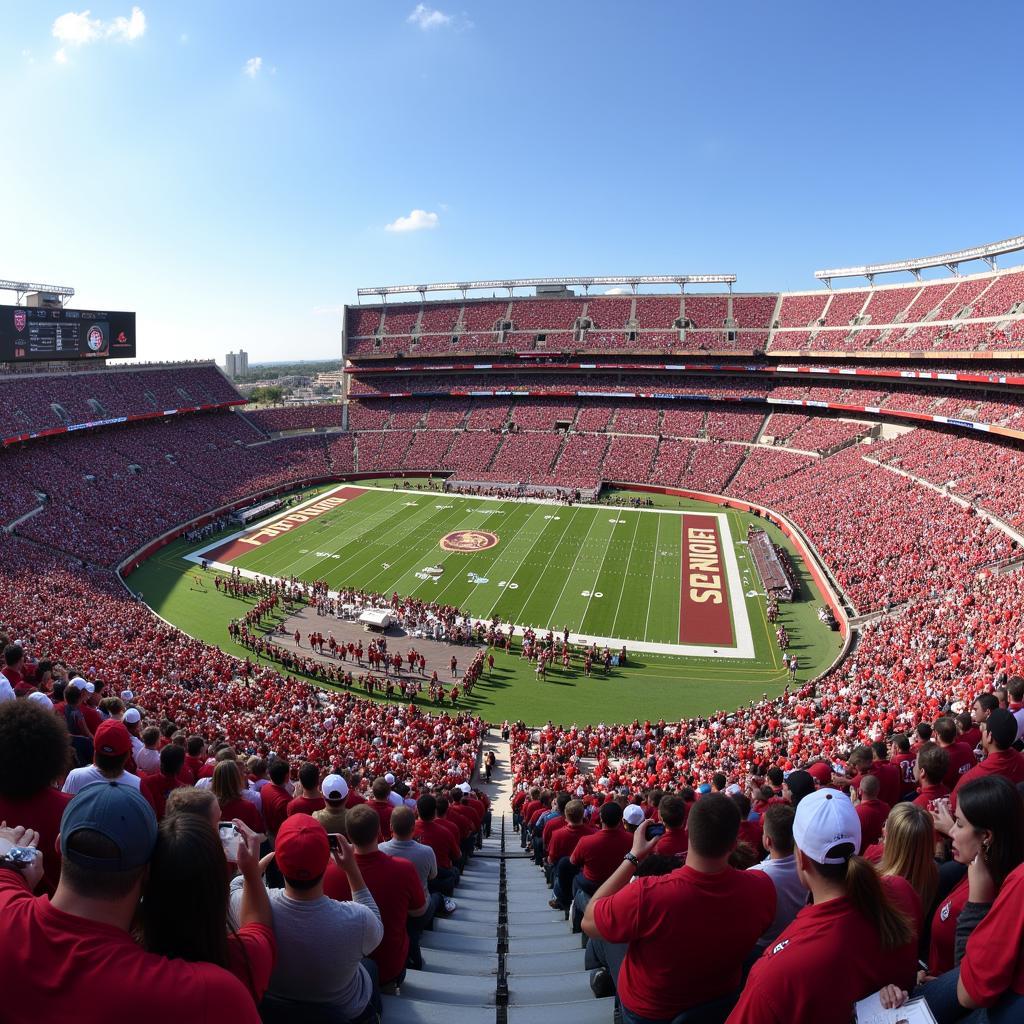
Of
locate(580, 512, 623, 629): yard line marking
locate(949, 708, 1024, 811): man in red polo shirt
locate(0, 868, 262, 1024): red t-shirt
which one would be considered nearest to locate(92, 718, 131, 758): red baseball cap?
locate(0, 868, 262, 1024): red t-shirt

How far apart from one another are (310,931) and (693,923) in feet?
6.02

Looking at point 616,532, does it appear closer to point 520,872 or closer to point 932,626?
point 932,626

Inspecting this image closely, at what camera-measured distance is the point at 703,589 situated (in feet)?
107

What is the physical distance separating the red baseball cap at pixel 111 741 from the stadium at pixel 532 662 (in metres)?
0.03

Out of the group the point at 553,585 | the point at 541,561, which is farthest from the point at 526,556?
the point at 553,585

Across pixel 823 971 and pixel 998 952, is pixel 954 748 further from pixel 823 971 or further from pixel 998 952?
pixel 823 971

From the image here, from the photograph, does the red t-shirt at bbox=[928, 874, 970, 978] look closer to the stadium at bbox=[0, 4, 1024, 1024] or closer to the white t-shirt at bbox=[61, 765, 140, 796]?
the stadium at bbox=[0, 4, 1024, 1024]

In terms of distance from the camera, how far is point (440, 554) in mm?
37906

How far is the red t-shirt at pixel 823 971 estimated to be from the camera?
8.36 feet

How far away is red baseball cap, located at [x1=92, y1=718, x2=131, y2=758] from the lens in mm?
5301

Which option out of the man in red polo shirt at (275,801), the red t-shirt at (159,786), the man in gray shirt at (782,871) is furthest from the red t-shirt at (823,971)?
the red t-shirt at (159,786)

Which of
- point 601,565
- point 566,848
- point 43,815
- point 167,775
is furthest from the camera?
point 601,565

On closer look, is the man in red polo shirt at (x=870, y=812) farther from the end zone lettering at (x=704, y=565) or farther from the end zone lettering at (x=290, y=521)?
the end zone lettering at (x=290, y=521)

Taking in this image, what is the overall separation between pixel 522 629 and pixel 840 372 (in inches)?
1458
